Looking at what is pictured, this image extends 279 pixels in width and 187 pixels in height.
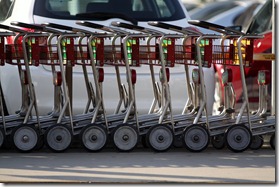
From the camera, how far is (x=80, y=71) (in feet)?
33.3

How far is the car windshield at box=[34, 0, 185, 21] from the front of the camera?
10159mm

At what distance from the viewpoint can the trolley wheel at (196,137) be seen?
934 centimetres

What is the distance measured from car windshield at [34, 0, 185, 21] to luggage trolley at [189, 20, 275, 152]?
123 centimetres

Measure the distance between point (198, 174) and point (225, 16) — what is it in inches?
549

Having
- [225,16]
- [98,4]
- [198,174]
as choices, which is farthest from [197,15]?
[198,174]

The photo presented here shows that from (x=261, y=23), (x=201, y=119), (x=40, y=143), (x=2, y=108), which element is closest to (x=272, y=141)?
(x=201, y=119)

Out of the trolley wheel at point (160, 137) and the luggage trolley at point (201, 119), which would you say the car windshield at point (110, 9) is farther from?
the trolley wheel at point (160, 137)

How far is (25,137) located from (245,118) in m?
1.96

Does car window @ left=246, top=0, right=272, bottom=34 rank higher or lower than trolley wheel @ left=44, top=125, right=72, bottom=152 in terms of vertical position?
higher

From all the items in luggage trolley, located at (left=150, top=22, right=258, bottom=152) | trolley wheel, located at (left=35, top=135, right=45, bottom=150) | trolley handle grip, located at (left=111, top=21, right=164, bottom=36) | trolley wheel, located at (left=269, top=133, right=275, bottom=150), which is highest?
trolley handle grip, located at (left=111, top=21, right=164, bottom=36)

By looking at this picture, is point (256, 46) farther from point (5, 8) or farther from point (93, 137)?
point (93, 137)

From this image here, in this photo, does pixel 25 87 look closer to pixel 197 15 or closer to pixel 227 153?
pixel 227 153

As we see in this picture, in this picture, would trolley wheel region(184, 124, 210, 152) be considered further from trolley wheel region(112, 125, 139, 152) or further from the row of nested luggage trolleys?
trolley wheel region(112, 125, 139, 152)

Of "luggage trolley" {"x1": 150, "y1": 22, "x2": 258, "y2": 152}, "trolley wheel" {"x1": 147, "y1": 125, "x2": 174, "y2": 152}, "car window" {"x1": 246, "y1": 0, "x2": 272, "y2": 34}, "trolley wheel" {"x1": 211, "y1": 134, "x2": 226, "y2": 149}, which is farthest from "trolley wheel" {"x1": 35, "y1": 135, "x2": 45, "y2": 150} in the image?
"car window" {"x1": 246, "y1": 0, "x2": 272, "y2": 34}
